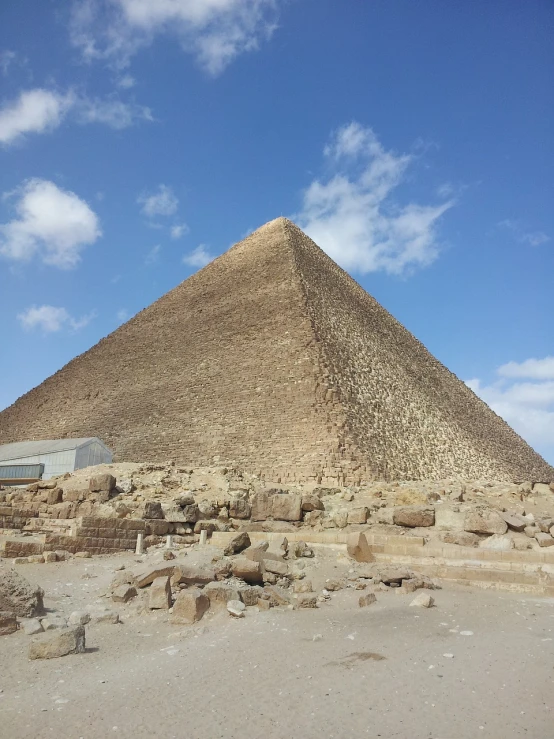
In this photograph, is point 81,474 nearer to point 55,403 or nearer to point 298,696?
point 298,696

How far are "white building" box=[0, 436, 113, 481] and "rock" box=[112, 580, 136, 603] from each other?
18.1 metres

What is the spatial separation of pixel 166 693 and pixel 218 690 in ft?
1.07

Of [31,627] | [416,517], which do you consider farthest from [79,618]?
[416,517]

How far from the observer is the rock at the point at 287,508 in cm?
943

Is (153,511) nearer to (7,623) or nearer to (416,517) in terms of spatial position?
(416,517)

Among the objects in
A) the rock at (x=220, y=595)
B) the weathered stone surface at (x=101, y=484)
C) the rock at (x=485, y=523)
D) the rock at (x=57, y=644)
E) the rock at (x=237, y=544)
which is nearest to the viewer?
the rock at (x=57, y=644)

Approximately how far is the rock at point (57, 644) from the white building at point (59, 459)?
65.1ft

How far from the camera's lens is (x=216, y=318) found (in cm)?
3353

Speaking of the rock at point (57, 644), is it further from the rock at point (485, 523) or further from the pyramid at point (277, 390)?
the pyramid at point (277, 390)

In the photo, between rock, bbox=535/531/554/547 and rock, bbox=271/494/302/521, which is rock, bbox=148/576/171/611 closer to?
rock, bbox=271/494/302/521

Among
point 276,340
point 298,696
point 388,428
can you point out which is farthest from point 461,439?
point 298,696

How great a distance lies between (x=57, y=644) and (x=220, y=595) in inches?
60.1

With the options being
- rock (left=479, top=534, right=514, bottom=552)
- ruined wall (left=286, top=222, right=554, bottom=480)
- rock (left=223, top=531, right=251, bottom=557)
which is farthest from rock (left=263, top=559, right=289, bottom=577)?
ruined wall (left=286, top=222, right=554, bottom=480)

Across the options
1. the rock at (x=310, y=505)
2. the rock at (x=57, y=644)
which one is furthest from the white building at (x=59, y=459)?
the rock at (x=57, y=644)
